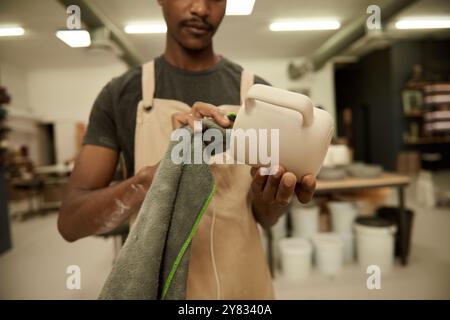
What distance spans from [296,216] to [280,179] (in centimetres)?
175

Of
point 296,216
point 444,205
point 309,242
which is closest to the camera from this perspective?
point 309,242

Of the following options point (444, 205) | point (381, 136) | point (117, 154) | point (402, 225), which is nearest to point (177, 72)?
point (117, 154)

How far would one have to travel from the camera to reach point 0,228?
2314mm

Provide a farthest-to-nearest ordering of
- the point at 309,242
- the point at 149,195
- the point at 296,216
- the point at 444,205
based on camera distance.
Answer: the point at 444,205, the point at 296,216, the point at 309,242, the point at 149,195

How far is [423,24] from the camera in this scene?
68 cm

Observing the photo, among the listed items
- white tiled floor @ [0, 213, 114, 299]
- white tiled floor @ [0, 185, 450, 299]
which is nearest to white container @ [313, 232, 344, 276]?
white tiled floor @ [0, 185, 450, 299]

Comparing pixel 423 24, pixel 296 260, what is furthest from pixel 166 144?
pixel 296 260

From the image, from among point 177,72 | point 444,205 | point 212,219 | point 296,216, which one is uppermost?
point 177,72

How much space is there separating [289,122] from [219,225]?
27cm

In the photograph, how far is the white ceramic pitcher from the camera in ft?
1.12

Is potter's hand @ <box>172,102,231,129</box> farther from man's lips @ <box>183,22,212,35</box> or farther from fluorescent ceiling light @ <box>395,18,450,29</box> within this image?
fluorescent ceiling light @ <box>395,18,450,29</box>

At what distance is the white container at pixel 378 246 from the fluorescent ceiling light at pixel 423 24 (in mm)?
1420
